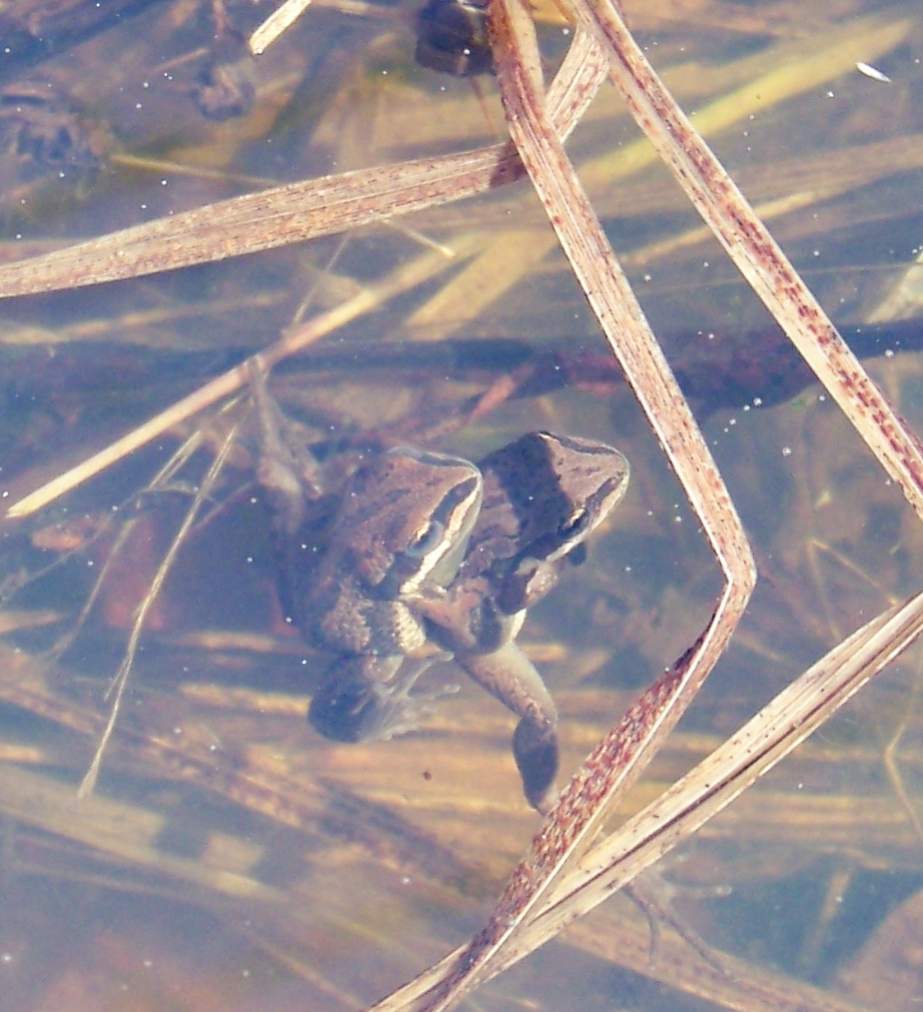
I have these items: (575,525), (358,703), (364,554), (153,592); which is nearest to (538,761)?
(358,703)

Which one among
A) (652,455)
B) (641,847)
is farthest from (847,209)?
(641,847)

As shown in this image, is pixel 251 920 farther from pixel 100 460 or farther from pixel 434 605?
pixel 100 460

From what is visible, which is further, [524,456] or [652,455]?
[652,455]

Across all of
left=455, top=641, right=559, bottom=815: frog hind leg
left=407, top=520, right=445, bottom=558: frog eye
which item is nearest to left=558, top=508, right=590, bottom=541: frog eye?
left=407, top=520, right=445, bottom=558: frog eye

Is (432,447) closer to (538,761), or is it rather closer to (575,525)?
(575,525)

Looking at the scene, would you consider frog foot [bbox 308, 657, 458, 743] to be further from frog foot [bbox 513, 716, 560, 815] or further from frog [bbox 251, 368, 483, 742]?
frog foot [bbox 513, 716, 560, 815]

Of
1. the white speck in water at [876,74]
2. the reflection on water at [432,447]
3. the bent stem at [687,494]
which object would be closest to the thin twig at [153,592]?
the reflection on water at [432,447]

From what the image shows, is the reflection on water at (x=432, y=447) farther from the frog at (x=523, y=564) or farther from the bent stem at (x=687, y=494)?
the bent stem at (x=687, y=494)

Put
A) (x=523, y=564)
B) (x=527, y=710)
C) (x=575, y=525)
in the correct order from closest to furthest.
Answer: (x=575, y=525) → (x=523, y=564) → (x=527, y=710)
